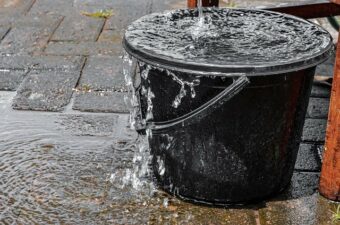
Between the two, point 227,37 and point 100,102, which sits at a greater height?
point 227,37

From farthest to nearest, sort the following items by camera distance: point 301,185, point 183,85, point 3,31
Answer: point 3,31 < point 301,185 < point 183,85

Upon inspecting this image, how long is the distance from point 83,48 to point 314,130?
6.24ft

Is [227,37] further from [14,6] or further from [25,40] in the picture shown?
[14,6]

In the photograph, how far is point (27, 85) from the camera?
166 inches

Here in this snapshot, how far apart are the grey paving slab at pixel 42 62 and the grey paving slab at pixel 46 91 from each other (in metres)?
0.09

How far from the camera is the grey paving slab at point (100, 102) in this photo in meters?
3.94

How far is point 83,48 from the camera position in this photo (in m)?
4.80

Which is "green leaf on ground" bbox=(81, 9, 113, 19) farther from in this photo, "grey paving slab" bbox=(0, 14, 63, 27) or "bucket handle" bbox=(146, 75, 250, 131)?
"bucket handle" bbox=(146, 75, 250, 131)

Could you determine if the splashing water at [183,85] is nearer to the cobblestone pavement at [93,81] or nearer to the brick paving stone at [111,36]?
the cobblestone pavement at [93,81]

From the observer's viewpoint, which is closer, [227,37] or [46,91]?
[227,37]

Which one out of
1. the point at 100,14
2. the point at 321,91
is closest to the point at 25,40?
the point at 100,14

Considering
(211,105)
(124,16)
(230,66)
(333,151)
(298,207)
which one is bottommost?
(124,16)

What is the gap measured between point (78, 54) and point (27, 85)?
0.60 metres

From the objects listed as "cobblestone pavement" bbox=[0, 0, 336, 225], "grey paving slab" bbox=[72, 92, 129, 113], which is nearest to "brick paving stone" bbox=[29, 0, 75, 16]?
"cobblestone pavement" bbox=[0, 0, 336, 225]
